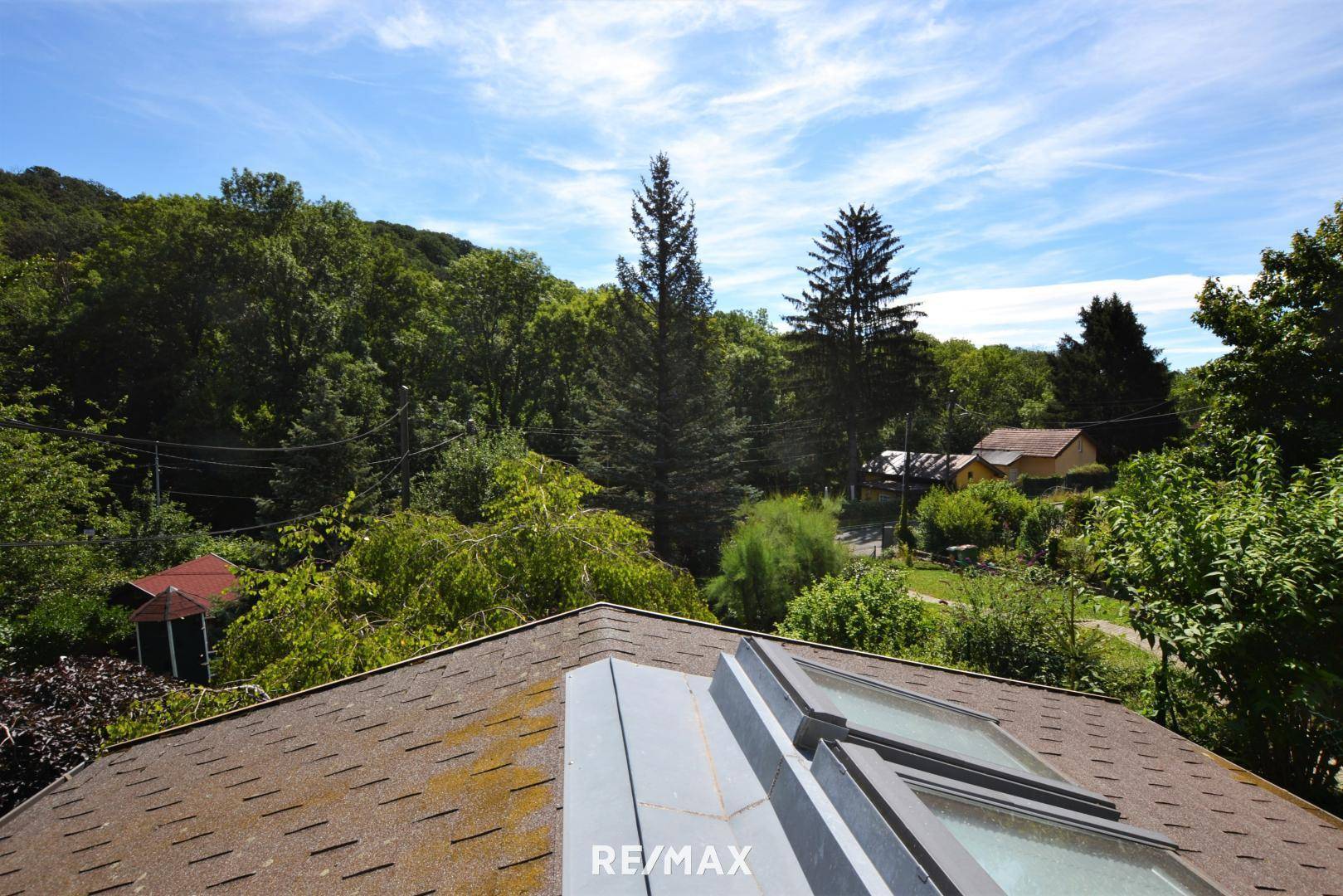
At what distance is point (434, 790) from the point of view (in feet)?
8.01

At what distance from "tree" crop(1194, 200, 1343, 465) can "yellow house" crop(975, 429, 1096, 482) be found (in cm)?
2865

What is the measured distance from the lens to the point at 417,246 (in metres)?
63.6

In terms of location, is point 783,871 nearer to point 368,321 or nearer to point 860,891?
point 860,891

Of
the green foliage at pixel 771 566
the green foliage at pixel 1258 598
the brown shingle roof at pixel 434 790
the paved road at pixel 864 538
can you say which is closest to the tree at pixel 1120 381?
the paved road at pixel 864 538

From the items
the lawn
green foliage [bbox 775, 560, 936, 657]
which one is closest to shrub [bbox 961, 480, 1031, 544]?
the lawn

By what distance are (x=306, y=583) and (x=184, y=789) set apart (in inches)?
238

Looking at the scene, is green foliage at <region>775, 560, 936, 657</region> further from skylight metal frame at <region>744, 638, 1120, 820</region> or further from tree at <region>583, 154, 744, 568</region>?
tree at <region>583, 154, 744, 568</region>

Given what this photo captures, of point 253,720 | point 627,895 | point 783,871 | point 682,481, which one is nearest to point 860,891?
point 783,871

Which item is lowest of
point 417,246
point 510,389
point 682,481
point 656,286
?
point 682,481

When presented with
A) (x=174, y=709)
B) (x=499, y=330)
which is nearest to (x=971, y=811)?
(x=174, y=709)

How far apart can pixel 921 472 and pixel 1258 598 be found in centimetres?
4041

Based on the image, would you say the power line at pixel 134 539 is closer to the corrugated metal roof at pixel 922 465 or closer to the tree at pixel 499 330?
the tree at pixel 499 330
